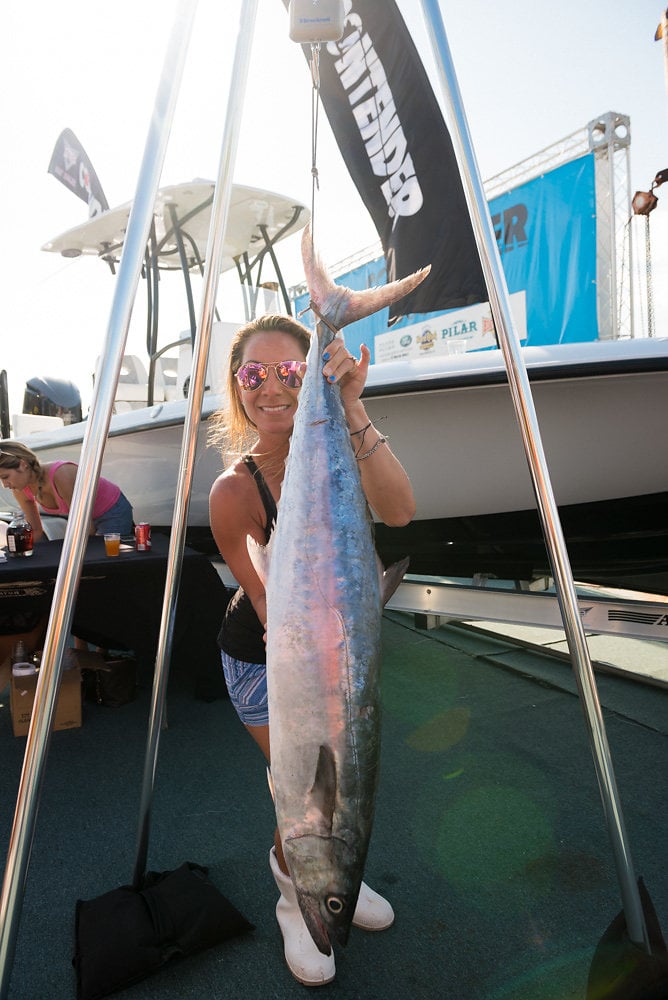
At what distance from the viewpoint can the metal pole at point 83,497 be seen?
3.56 feet

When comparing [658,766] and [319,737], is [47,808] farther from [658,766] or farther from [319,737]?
[658,766]

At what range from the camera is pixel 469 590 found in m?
2.62

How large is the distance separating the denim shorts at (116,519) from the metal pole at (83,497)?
284cm

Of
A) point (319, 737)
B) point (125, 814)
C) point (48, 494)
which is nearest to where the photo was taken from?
point (319, 737)

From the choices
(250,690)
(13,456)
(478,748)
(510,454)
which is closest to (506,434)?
(510,454)

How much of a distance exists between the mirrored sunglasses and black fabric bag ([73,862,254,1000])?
147cm

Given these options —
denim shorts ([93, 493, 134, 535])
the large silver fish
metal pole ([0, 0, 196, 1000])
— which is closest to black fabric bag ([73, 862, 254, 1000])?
metal pole ([0, 0, 196, 1000])

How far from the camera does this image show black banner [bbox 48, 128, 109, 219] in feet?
17.1

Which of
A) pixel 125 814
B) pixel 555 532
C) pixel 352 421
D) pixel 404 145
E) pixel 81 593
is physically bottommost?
pixel 125 814

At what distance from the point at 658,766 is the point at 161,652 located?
221cm

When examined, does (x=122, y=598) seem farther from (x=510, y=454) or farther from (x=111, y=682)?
(x=510, y=454)

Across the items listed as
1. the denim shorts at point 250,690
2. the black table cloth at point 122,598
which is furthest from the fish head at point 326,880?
the black table cloth at point 122,598

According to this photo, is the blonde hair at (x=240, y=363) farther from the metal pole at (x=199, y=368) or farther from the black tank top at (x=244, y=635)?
the black tank top at (x=244, y=635)

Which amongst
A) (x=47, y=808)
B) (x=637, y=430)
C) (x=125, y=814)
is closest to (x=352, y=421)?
(x=637, y=430)
